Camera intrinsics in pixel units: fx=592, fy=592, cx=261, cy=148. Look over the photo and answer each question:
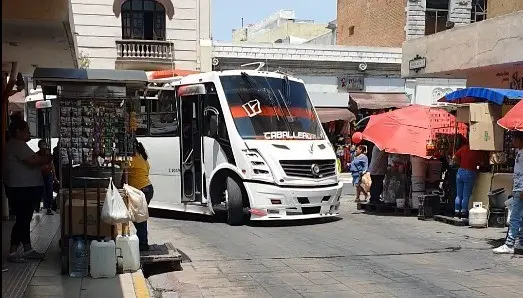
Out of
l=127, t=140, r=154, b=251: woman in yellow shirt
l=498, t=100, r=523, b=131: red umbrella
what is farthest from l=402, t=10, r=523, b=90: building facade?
l=127, t=140, r=154, b=251: woman in yellow shirt

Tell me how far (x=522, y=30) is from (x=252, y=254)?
8.62 m

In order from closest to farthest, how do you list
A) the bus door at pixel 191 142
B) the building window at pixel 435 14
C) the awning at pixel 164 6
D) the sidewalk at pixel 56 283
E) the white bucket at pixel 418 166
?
the sidewalk at pixel 56 283
the bus door at pixel 191 142
the white bucket at pixel 418 166
the awning at pixel 164 6
the building window at pixel 435 14

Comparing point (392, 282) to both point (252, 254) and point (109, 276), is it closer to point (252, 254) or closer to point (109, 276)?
point (252, 254)

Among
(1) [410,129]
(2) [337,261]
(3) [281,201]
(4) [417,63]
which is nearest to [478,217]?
(1) [410,129]

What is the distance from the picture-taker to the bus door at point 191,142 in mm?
12070

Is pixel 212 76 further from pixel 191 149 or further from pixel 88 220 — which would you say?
pixel 88 220

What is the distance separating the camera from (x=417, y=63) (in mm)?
17344

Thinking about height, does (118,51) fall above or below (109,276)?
above

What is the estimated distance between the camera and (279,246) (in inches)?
373

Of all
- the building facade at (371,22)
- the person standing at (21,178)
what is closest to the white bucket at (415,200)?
the person standing at (21,178)

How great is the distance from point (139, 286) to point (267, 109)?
5868 millimetres

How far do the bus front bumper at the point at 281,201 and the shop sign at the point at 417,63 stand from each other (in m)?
7.32

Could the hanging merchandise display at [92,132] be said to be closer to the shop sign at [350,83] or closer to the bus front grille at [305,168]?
the bus front grille at [305,168]

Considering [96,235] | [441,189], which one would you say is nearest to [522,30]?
[441,189]
